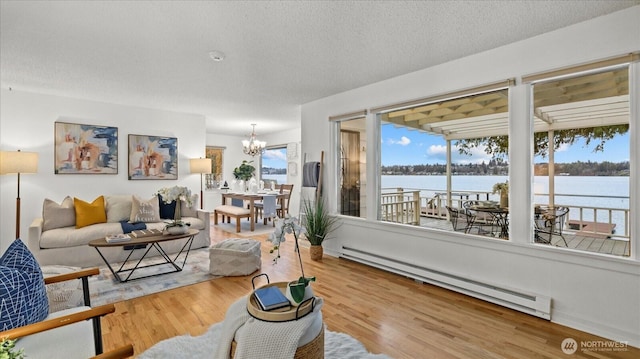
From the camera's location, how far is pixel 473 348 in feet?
7.14

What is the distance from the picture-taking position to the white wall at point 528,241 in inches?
89.8

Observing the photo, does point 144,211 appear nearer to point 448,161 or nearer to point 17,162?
point 17,162

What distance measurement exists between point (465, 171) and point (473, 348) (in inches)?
72.2

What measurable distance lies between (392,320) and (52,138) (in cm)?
541

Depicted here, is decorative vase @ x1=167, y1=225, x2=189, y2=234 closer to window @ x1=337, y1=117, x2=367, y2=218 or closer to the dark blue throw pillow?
the dark blue throw pillow

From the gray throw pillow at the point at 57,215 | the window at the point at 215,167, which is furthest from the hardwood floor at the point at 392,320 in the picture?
the window at the point at 215,167

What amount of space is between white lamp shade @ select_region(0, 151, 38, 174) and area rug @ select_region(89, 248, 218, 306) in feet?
5.35

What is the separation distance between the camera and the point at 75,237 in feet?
12.9

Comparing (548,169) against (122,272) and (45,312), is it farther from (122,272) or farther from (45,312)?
(122,272)

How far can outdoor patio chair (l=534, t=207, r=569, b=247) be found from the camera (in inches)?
106

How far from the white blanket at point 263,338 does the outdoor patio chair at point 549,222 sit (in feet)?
7.64

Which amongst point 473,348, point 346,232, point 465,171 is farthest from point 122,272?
point 465,171

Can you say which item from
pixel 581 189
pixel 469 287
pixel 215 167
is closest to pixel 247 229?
pixel 215 167

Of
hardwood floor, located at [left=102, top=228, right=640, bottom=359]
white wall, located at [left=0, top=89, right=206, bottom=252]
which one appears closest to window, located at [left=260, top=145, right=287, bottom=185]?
white wall, located at [left=0, top=89, right=206, bottom=252]
